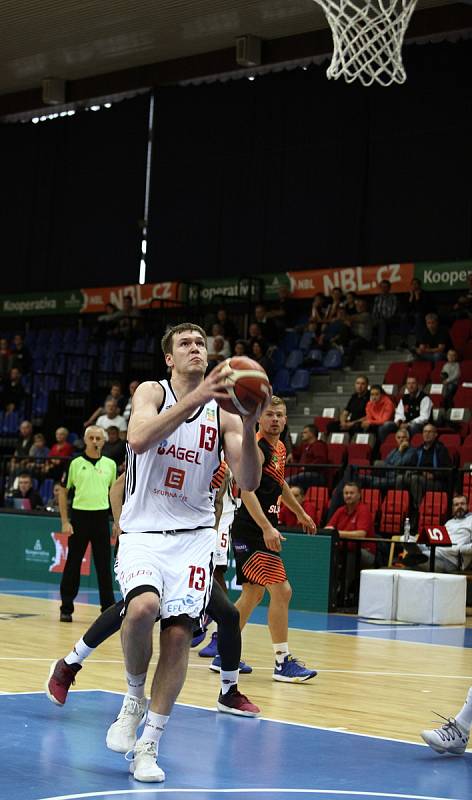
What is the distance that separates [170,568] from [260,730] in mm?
1686

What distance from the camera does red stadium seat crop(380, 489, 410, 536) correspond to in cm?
1602

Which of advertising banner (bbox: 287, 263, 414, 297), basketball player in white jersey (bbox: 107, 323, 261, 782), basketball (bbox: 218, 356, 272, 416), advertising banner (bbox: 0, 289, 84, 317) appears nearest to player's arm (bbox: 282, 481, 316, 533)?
basketball player in white jersey (bbox: 107, 323, 261, 782)

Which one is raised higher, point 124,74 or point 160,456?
point 124,74

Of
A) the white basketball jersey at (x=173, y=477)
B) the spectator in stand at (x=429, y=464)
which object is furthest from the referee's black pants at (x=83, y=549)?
the white basketball jersey at (x=173, y=477)

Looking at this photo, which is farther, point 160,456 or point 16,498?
point 16,498

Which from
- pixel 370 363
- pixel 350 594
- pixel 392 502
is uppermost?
pixel 370 363

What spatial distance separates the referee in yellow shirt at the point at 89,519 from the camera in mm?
12414

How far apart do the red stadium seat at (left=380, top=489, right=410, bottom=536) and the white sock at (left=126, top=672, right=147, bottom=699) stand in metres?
10.8

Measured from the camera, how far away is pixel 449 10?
21266mm

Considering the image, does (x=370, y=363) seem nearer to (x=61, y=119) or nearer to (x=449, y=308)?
(x=449, y=308)

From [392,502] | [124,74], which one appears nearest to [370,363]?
[392,502]

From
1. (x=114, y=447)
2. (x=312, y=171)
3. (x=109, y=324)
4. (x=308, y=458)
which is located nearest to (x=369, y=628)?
(x=308, y=458)

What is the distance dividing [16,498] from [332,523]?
20.2 ft

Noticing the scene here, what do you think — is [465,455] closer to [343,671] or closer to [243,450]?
[343,671]
